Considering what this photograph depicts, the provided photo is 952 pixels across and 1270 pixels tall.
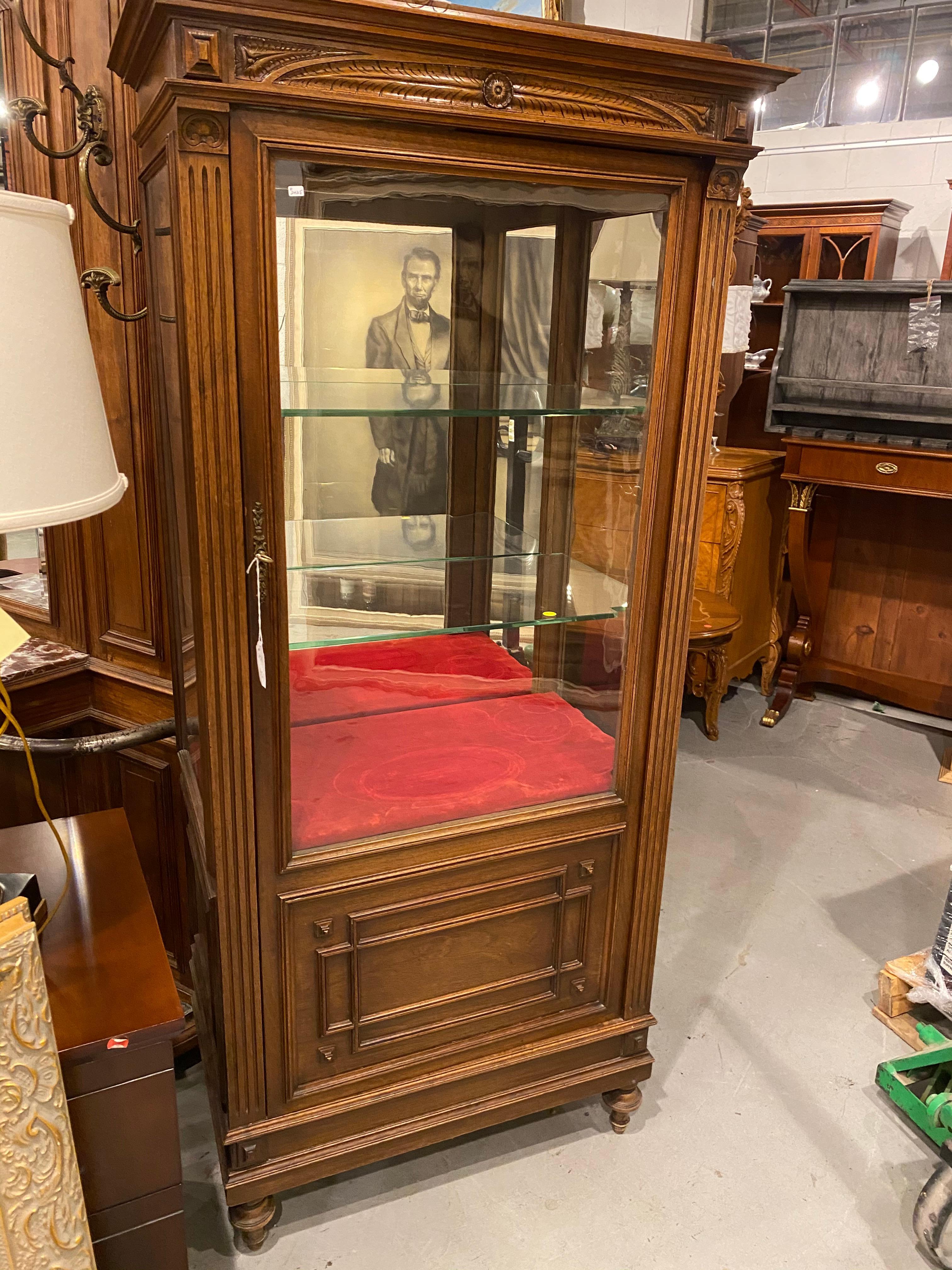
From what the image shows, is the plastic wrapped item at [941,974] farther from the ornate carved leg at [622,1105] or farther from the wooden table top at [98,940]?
the wooden table top at [98,940]

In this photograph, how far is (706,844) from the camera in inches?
109

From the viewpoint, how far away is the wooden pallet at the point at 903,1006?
6.70ft

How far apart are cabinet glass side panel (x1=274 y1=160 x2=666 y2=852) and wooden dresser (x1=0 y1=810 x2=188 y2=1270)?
0.89ft

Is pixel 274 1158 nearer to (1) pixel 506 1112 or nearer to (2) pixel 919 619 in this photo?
(1) pixel 506 1112

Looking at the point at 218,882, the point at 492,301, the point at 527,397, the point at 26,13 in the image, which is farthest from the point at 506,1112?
the point at 26,13

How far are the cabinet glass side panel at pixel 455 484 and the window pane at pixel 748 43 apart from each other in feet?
10.4

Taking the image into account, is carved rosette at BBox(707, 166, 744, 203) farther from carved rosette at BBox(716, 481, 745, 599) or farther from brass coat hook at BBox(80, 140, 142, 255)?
carved rosette at BBox(716, 481, 745, 599)

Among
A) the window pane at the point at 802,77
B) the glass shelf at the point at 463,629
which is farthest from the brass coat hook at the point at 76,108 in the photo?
the window pane at the point at 802,77

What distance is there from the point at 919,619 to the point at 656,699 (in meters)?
2.49

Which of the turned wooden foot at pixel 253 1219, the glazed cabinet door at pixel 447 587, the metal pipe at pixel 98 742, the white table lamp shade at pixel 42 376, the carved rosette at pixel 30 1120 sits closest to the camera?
the white table lamp shade at pixel 42 376

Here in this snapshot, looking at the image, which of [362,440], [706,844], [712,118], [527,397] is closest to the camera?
[712,118]

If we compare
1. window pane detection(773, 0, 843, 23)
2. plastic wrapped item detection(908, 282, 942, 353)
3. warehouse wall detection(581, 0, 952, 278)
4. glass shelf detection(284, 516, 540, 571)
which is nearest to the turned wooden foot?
glass shelf detection(284, 516, 540, 571)

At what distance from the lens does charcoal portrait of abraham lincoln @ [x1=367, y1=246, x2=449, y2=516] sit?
1.45 m

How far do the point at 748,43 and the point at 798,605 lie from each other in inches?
90.6
